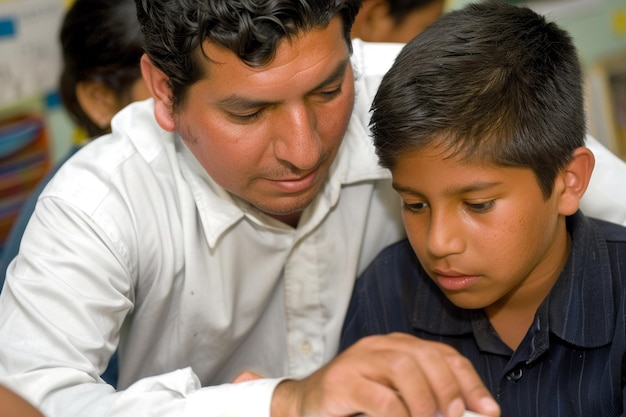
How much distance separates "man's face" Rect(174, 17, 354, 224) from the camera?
3.78ft

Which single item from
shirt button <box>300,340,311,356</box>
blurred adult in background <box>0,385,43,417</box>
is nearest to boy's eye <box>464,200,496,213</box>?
shirt button <box>300,340,311,356</box>

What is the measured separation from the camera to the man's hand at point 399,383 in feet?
2.73

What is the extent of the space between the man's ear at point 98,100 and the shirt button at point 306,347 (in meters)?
0.76

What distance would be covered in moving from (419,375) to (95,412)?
406 millimetres

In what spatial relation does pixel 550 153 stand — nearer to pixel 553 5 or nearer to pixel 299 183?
pixel 299 183

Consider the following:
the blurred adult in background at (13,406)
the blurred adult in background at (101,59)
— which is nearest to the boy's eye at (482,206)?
the blurred adult in background at (13,406)

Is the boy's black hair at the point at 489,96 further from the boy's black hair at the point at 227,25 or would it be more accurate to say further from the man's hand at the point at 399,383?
the man's hand at the point at 399,383

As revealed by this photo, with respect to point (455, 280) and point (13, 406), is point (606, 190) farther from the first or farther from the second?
point (13, 406)

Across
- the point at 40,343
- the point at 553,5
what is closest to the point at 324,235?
the point at 40,343

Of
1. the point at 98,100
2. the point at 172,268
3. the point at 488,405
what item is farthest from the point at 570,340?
the point at 98,100

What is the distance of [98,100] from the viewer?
1.92m

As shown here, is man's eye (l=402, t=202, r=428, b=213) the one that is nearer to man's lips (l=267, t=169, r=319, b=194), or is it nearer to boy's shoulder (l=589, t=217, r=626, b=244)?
man's lips (l=267, t=169, r=319, b=194)

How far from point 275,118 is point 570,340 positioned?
51 centimetres

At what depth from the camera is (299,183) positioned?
1255mm
